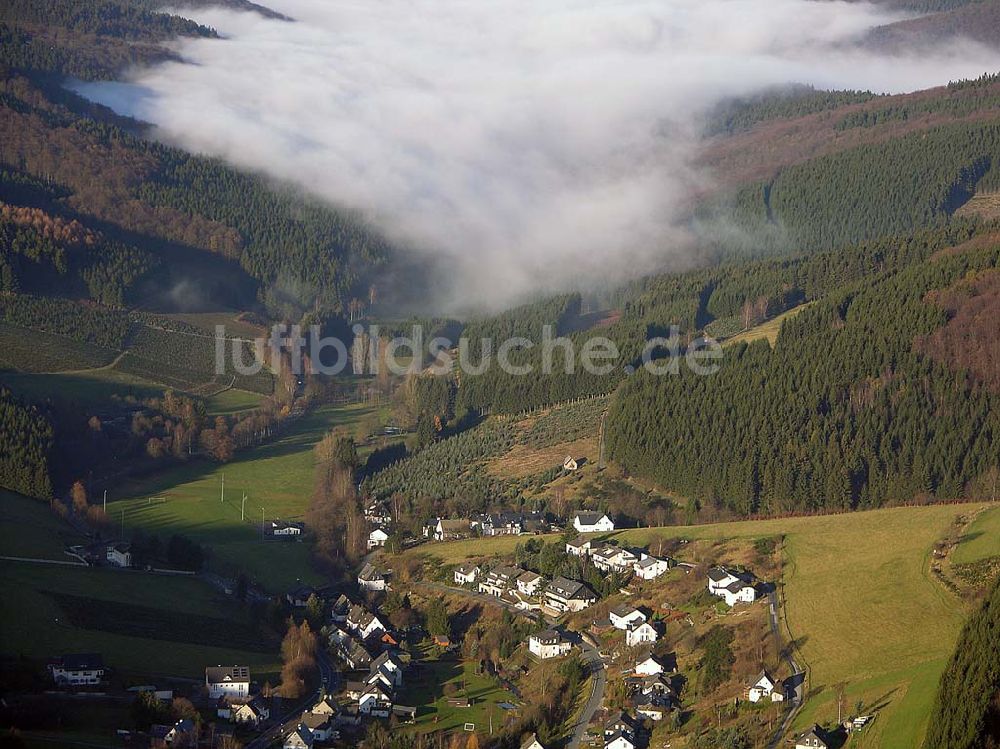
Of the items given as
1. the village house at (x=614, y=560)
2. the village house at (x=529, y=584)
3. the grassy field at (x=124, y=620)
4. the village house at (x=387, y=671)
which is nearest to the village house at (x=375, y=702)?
the village house at (x=387, y=671)

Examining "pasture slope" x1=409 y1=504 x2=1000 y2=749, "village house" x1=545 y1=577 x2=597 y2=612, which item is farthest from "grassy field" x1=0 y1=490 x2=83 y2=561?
"pasture slope" x1=409 y1=504 x2=1000 y2=749

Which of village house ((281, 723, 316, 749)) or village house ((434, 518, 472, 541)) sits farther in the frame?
village house ((434, 518, 472, 541))

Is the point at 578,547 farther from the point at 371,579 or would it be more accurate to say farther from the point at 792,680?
the point at 792,680

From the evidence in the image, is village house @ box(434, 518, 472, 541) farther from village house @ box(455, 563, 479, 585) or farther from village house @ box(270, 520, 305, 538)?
village house @ box(270, 520, 305, 538)

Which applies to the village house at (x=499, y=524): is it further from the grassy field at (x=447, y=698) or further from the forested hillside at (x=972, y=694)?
the forested hillside at (x=972, y=694)

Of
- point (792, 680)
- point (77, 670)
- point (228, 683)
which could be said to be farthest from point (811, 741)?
point (77, 670)

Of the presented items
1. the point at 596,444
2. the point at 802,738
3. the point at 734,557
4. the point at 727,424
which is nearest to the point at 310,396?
the point at 596,444
